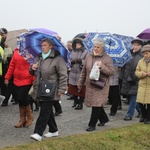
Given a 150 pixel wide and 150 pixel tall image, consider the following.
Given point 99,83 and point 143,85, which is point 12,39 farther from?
point 143,85

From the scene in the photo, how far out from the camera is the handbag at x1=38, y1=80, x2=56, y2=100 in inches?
213

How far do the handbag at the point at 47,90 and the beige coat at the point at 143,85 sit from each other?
92.2 inches

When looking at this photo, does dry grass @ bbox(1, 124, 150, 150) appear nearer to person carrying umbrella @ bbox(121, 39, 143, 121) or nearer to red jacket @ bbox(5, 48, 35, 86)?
person carrying umbrella @ bbox(121, 39, 143, 121)

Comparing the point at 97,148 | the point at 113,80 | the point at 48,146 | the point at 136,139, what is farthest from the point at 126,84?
the point at 48,146

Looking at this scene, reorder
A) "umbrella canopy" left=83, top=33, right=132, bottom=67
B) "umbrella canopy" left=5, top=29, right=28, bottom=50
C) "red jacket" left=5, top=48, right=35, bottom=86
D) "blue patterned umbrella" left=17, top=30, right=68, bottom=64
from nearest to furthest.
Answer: "blue patterned umbrella" left=17, top=30, right=68, bottom=64, "red jacket" left=5, top=48, right=35, bottom=86, "umbrella canopy" left=83, top=33, right=132, bottom=67, "umbrella canopy" left=5, top=29, right=28, bottom=50

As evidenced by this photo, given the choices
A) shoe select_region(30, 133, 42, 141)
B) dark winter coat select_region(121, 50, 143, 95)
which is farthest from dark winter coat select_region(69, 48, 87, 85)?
shoe select_region(30, 133, 42, 141)

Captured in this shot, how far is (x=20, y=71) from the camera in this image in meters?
6.50

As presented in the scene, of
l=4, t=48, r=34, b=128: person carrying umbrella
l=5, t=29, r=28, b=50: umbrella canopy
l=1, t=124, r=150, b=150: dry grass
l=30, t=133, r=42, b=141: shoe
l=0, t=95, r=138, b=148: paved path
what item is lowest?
l=0, t=95, r=138, b=148: paved path

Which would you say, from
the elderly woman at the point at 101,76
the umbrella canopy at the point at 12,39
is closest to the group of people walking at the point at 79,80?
the elderly woman at the point at 101,76

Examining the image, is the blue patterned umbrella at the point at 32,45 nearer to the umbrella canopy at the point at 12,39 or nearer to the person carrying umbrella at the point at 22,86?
the person carrying umbrella at the point at 22,86

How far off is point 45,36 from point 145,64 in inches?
99.6

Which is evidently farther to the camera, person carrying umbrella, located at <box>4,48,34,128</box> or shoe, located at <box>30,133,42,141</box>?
person carrying umbrella, located at <box>4,48,34,128</box>

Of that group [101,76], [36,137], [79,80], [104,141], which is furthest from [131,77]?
[36,137]

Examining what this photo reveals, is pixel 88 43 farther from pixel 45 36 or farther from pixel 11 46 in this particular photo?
pixel 11 46
